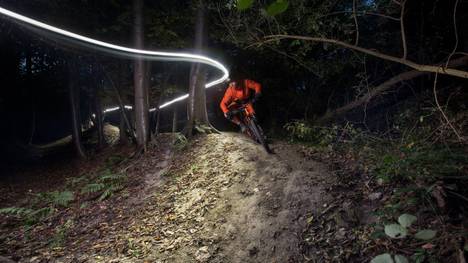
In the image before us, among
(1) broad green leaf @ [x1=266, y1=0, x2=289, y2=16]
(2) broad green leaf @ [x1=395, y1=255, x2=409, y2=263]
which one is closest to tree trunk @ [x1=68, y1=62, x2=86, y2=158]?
(2) broad green leaf @ [x1=395, y1=255, x2=409, y2=263]

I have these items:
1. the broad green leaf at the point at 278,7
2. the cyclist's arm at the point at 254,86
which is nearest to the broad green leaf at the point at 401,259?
the broad green leaf at the point at 278,7

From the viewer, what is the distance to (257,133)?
8.98m

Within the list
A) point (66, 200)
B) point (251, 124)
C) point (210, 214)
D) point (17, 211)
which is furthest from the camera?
point (251, 124)

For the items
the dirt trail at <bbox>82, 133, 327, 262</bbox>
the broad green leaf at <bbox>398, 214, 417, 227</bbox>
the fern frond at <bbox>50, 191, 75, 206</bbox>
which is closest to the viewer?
the broad green leaf at <bbox>398, 214, 417, 227</bbox>

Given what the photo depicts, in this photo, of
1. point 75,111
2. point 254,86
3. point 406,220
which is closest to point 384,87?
point 254,86

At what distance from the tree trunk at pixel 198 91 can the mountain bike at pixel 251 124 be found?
1.99 m

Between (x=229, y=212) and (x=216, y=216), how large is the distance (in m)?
0.27

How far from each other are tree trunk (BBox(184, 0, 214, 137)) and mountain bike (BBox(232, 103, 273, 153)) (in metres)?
1.99

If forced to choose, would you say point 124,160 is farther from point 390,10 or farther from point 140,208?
point 390,10

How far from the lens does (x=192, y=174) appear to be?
8.30m

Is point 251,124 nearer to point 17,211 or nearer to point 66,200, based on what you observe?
point 66,200

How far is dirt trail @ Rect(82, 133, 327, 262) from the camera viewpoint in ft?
16.9

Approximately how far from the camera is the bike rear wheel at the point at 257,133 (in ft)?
28.7

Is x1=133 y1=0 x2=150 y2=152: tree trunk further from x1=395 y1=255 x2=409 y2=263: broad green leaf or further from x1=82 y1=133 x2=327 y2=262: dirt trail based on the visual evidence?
x1=395 y1=255 x2=409 y2=263: broad green leaf
